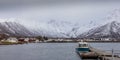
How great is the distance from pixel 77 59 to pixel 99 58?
836 cm

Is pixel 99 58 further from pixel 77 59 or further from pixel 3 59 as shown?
pixel 3 59

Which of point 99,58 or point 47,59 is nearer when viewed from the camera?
point 99,58

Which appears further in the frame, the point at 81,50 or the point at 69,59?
the point at 81,50

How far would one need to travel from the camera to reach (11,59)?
9100 cm

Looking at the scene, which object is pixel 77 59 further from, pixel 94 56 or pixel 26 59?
pixel 26 59

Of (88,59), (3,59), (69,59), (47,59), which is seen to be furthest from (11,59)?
(88,59)

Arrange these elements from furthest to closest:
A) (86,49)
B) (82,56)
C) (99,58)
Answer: (86,49), (82,56), (99,58)

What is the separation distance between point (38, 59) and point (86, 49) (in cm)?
2023

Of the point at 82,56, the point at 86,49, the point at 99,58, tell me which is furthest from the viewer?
the point at 86,49

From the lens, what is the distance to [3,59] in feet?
298

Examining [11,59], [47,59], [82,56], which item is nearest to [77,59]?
[82,56]

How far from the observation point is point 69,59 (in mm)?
88500

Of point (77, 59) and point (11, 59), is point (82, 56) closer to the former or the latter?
point (77, 59)

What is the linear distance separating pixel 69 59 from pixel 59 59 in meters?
3.21
